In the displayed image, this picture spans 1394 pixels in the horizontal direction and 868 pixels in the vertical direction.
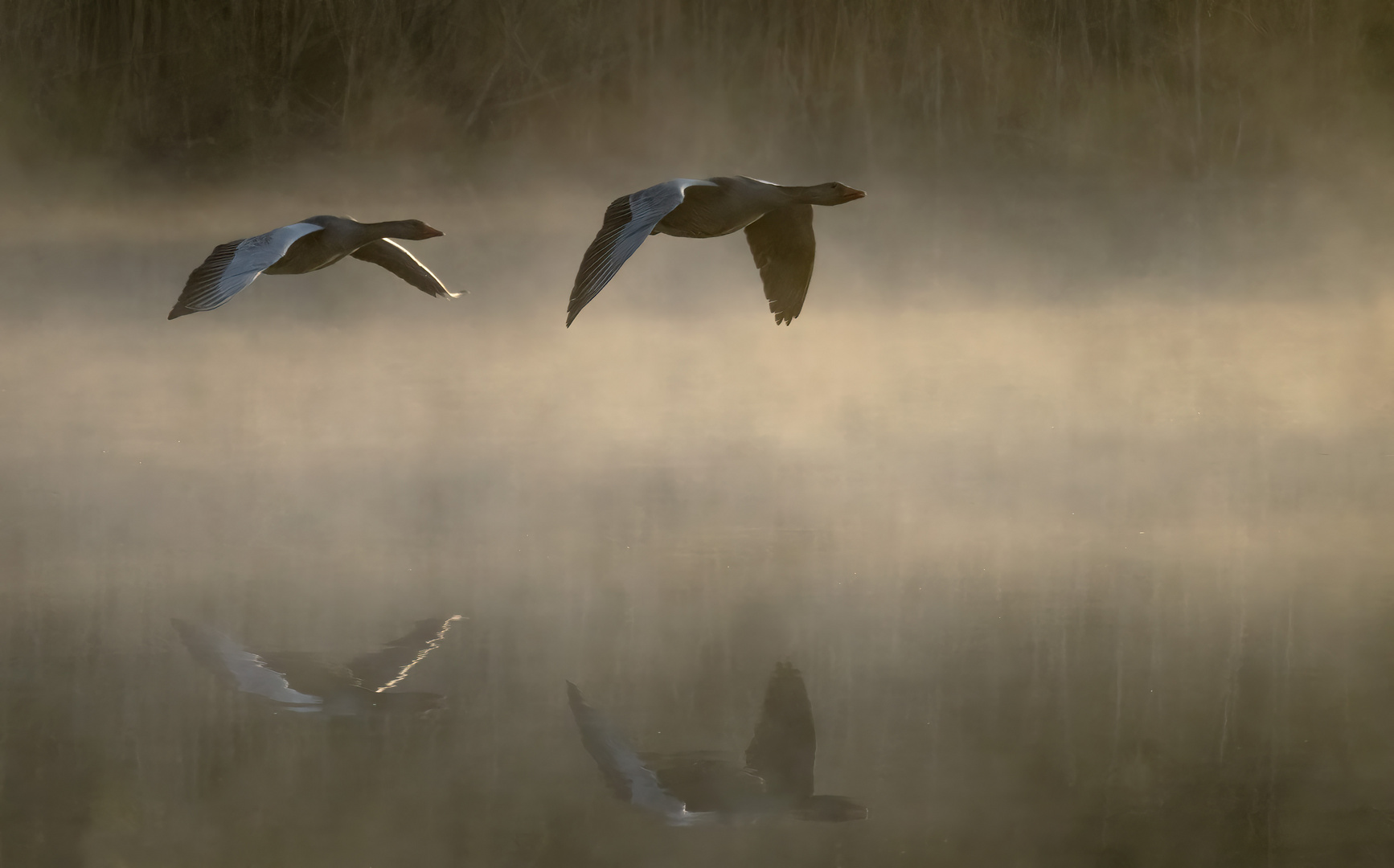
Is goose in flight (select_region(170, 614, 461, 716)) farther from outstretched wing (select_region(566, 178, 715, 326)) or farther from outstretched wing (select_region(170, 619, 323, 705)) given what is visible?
outstretched wing (select_region(566, 178, 715, 326))

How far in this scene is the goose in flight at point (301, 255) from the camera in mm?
5176

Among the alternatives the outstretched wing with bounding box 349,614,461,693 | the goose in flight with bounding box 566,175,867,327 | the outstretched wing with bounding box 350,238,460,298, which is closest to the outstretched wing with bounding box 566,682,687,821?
the outstretched wing with bounding box 349,614,461,693

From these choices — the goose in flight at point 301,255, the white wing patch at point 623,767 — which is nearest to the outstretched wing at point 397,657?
the white wing patch at point 623,767

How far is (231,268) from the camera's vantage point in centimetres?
528

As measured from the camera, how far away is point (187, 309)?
203 inches

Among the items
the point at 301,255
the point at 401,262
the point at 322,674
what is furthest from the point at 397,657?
the point at 401,262

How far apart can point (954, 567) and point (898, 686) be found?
1.97 m

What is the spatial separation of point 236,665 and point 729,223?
9.56ft

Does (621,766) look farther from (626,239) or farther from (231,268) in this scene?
(231,268)

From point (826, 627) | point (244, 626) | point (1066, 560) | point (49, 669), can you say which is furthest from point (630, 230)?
point (1066, 560)

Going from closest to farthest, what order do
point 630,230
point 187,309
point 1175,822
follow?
point 1175,822, point 630,230, point 187,309

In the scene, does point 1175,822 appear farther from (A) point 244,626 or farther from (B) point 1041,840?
(A) point 244,626

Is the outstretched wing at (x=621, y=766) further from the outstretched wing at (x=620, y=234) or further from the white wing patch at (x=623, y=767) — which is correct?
the outstretched wing at (x=620, y=234)

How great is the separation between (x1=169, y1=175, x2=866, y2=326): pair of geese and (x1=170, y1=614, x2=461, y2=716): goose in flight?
1.37 meters
